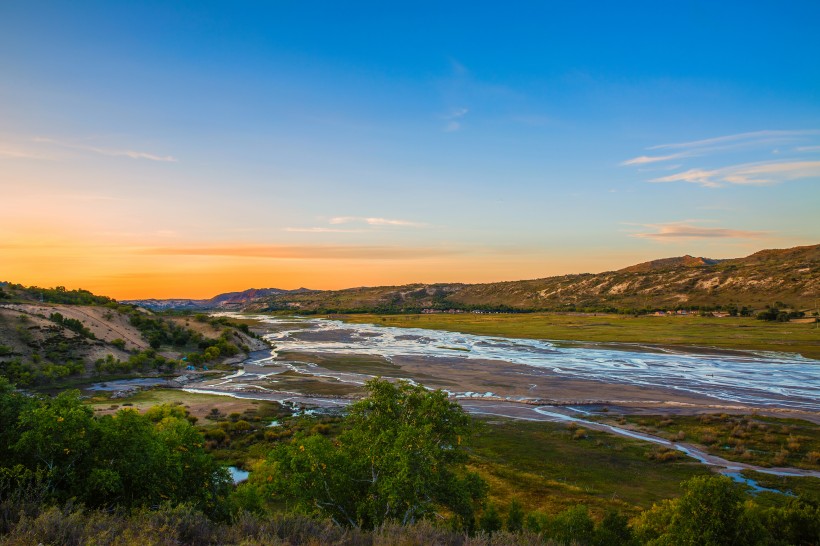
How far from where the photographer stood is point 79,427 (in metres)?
17.2

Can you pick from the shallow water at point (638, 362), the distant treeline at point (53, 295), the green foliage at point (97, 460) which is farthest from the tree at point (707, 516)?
the distant treeline at point (53, 295)

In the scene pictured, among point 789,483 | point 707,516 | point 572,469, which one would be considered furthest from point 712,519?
point 789,483

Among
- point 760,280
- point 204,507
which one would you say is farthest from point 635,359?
point 760,280

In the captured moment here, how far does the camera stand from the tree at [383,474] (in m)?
17.2

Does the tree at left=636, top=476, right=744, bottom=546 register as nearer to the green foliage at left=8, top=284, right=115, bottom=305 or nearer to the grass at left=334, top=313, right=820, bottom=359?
the grass at left=334, top=313, right=820, bottom=359

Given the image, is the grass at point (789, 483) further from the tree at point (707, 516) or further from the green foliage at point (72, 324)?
the green foliage at point (72, 324)

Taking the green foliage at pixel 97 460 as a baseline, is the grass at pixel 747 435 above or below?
below

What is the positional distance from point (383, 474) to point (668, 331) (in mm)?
129327

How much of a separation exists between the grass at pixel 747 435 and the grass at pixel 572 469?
4916 mm

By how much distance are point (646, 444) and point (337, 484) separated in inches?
1258

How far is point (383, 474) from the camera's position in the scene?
60.1 ft

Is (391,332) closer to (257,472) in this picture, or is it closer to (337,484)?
(257,472)

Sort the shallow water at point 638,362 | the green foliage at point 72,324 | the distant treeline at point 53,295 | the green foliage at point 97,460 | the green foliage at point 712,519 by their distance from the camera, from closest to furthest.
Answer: the green foliage at point 97,460 < the green foliage at point 712,519 < the shallow water at point 638,362 < the green foliage at point 72,324 < the distant treeline at point 53,295

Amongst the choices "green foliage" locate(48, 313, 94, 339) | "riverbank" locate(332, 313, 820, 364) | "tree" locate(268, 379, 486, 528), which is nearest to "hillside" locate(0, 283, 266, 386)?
"green foliage" locate(48, 313, 94, 339)
